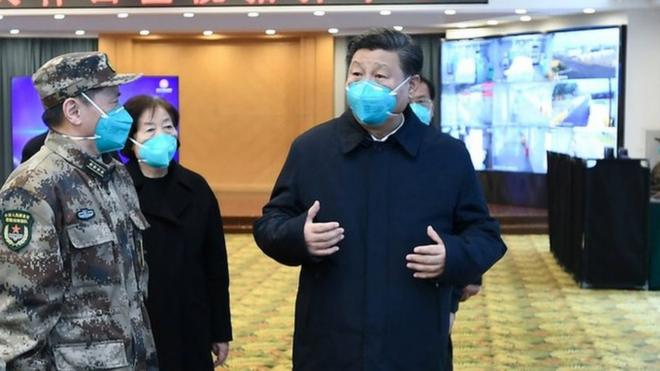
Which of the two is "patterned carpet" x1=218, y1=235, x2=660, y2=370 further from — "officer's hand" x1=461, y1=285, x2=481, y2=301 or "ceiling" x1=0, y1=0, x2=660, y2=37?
"ceiling" x1=0, y1=0, x2=660, y2=37

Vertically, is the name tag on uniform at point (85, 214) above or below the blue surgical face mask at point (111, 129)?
below

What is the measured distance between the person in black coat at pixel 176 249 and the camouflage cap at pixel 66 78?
0.71m

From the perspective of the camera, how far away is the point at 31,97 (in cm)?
1199

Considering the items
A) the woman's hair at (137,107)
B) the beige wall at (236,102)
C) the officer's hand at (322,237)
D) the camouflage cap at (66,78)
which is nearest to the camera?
the officer's hand at (322,237)

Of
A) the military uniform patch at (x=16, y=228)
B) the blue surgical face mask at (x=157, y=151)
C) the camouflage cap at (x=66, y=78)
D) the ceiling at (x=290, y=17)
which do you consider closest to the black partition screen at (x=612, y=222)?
the ceiling at (x=290, y=17)

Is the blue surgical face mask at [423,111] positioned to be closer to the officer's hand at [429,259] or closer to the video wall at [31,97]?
the officer's hand at [429,259]

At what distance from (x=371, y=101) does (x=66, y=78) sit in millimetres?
792

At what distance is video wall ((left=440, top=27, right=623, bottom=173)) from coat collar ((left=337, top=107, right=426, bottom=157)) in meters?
10.3

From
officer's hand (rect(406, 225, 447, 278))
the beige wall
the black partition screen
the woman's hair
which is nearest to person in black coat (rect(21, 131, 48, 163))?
the woman's hair

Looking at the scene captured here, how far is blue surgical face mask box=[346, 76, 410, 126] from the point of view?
2.35m

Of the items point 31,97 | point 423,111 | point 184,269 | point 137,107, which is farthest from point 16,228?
point 31,97

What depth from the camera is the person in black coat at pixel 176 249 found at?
10.4 ft

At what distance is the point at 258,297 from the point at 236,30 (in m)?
6.23

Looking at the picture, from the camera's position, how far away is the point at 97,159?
2.49 m
